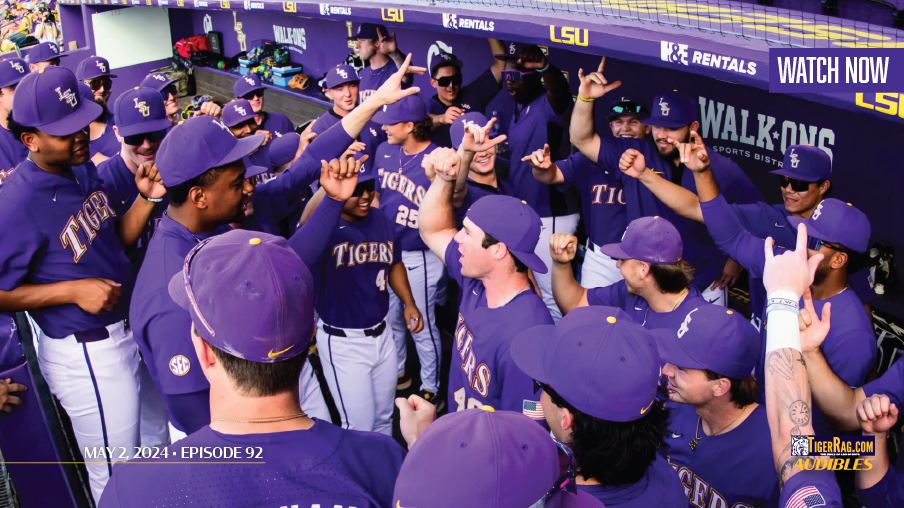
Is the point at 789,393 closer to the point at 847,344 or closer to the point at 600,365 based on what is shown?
the point at 600,365

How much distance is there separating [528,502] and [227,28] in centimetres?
1032

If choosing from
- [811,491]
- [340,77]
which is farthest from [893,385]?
[340,77]

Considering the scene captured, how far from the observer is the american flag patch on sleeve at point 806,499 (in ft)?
5.10

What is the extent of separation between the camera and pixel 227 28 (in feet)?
32.9

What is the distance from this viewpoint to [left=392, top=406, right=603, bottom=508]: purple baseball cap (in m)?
1.12

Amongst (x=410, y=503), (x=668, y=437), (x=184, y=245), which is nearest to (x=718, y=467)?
(x=668, y=437)

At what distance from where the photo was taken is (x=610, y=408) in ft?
5.21

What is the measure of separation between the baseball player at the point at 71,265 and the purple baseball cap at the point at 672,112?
2543 mm

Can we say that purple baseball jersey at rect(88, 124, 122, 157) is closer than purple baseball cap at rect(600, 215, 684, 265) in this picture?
No

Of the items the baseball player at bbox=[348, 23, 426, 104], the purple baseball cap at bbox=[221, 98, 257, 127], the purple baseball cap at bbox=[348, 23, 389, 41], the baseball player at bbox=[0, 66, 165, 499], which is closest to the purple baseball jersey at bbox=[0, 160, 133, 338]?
the baseball player at bbox=[0, 66, 165, 499]

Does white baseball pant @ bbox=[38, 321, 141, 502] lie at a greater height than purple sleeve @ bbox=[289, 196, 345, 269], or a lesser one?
lesser

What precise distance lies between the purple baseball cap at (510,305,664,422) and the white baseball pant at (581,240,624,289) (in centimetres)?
228

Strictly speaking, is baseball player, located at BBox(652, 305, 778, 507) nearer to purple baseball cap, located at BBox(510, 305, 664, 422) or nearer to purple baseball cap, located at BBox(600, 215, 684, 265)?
purple baseball cap, located at BBox(510, 305, 664, 422)

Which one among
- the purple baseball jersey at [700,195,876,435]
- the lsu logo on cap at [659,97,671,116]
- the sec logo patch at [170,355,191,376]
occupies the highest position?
the lsu logo on cap at [659,97,671,116]
